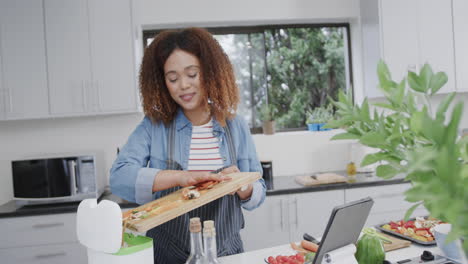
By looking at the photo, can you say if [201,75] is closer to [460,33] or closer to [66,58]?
[66,58]

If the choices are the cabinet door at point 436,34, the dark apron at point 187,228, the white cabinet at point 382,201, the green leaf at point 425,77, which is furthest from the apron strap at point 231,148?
the cabinet door at point 436,34

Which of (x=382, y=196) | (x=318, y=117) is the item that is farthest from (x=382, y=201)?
(x=318, y=117)

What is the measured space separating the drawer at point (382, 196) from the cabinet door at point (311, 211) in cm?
9

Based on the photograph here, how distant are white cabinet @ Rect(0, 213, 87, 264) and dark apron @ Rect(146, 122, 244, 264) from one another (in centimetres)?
139

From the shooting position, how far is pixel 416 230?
5.80ft

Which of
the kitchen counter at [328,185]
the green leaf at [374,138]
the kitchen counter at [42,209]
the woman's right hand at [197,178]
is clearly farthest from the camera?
the kitchen counter at [328,185]

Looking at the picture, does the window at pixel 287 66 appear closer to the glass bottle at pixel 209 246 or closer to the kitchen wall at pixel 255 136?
the kitchen wall at pixel 255 136

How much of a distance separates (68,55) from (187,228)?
201cm

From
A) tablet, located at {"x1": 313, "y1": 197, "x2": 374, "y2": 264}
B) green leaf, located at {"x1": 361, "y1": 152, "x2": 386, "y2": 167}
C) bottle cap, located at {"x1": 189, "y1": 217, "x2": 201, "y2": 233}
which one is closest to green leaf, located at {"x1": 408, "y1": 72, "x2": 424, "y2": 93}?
green leaf, located at {"x1": 361, "y1": 152, "x2": 386, "y2": 167}

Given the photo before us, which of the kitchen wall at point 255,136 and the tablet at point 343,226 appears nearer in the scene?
the tablet at point 343,226

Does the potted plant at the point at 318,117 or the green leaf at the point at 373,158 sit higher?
the potted plant at the point at 318,117

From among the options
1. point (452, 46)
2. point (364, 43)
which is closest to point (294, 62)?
point (364, 43)

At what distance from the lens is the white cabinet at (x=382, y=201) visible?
3094 millimetres

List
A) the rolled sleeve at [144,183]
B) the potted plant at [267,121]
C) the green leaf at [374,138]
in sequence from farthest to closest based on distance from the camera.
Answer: the potted plant at [267,121] → the rolled sleeve at [144,183] → the green leaf at [374,138]
